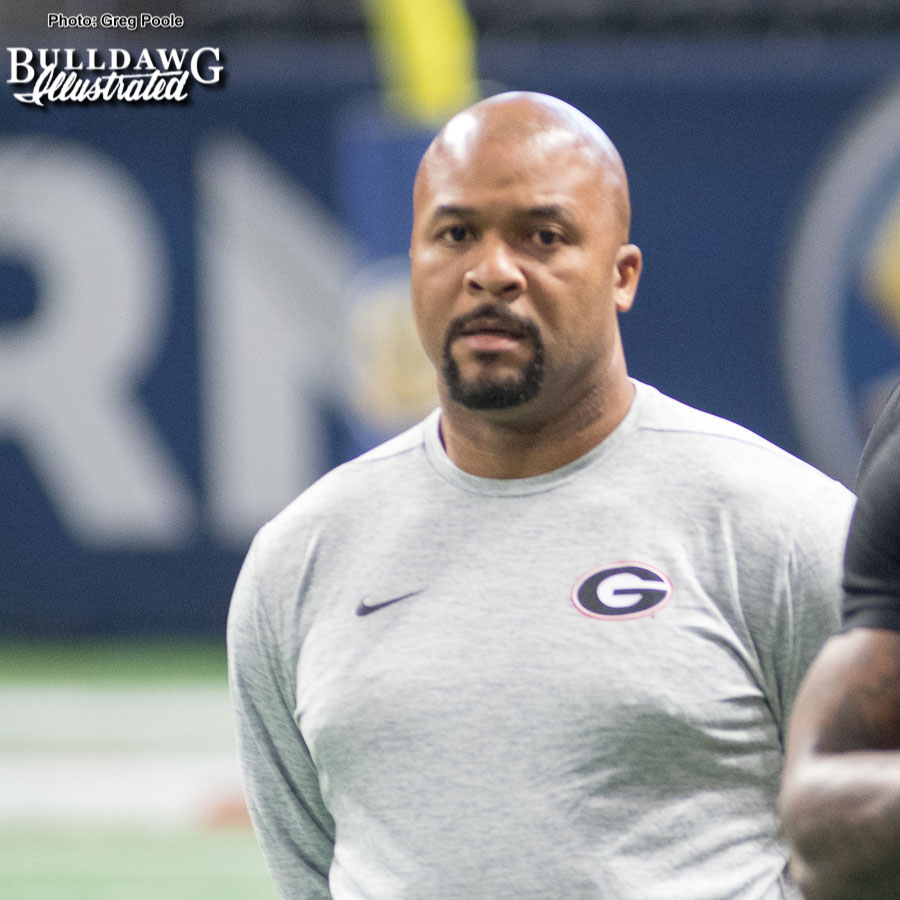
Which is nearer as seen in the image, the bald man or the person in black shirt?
the person in black shirt

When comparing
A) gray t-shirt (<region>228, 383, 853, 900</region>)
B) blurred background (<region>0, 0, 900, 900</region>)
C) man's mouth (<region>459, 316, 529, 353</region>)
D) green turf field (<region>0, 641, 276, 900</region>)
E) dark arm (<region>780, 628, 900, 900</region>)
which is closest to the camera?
dark arm (<region>780, 628, 900, 900</region>)

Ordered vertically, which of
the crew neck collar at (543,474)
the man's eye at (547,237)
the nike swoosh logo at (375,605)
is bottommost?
the nike swoosh logo at (375,605)

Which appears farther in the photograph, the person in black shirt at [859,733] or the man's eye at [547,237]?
the man's eye at [547,237]

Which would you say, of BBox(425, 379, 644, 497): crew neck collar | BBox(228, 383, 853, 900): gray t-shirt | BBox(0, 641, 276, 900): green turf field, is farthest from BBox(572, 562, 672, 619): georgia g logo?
BBox(0, 641, 276, 900): green turf field

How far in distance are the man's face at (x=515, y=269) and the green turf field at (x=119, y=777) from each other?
4.11 metres

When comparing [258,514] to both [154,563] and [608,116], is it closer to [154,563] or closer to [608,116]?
[154,563]

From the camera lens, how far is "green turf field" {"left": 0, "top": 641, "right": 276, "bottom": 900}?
6.39 metres

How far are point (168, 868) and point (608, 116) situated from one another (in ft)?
18.8

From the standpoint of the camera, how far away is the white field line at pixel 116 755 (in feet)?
24.3

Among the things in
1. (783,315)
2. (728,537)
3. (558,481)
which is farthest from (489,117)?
(783,315)

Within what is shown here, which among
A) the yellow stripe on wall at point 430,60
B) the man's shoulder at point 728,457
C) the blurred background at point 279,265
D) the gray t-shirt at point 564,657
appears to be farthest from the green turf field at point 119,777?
the man's shoulder at point 728,457

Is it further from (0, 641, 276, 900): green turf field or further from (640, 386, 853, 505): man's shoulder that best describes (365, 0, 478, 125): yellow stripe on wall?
(640, 386, 853, 505): man's shoulder

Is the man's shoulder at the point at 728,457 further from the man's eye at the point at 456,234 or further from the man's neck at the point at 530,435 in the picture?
the man's eye at the point at 456,234

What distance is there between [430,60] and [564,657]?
6365 mm
